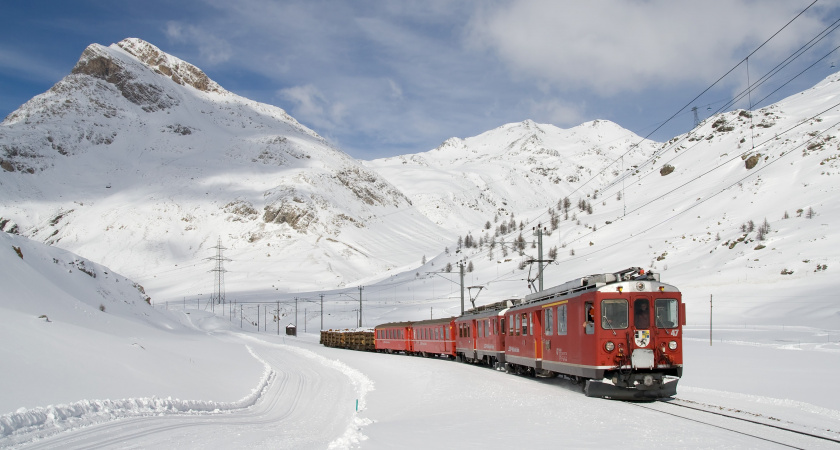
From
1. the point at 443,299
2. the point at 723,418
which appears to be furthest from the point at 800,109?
the point at 723,418

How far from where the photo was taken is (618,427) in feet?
40.3

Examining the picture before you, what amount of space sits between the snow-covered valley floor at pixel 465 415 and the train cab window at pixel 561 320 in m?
1.89

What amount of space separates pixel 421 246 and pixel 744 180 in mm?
114184

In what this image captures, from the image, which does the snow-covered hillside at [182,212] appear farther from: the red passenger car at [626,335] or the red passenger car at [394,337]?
the red passenger car at [626,335]

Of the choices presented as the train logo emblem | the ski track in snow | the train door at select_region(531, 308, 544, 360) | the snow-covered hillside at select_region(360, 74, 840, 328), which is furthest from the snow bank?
the snow-covered hillside at select_region(360, 74, 840, 328)

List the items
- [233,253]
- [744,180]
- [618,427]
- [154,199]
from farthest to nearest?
[154,199] → [233,253] → [744,180] → [618,427]

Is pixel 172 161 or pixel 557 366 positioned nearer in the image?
pixel 557 366

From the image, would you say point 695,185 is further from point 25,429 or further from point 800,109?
point 25,429

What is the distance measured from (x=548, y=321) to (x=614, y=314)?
14.1 ft

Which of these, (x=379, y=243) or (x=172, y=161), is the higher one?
(x=172, y=161)

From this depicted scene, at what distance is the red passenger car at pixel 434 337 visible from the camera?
40250 mm

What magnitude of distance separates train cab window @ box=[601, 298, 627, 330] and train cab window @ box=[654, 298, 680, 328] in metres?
0.96

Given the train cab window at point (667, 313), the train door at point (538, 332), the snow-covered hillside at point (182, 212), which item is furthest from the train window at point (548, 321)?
the snow-covered hillside at point (182, 212)

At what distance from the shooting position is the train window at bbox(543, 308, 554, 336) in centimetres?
2109
